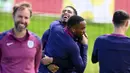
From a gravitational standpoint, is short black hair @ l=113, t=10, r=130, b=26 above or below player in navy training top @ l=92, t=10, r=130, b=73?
above

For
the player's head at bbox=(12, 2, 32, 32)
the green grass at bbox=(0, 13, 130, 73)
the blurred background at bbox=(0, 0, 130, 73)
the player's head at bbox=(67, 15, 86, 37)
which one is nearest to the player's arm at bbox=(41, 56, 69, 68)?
the player's head at bbox=(67, 15, 86, 37)

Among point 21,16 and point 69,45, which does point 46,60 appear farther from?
point 21,16

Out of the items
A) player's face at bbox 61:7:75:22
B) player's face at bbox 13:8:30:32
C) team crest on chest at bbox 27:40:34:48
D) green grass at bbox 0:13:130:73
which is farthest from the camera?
green grass at bbox 0:13:130:73

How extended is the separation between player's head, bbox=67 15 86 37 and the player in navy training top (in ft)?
1.55

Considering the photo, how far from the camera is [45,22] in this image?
1495 centimetres

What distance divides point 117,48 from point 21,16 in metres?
1.17

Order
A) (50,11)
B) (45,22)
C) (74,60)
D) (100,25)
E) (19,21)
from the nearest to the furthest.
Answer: (19,21)
(74,60)
(100,25)
(45,22)
(50,11)

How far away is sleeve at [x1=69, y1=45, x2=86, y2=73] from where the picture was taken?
22.8 feet

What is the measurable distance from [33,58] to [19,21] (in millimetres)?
503

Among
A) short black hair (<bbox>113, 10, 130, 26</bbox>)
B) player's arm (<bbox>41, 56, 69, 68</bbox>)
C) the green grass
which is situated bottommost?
the green grass

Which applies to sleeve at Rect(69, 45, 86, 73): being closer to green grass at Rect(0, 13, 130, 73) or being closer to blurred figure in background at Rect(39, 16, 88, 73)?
blurred figure in background at Rect(39, 16, 88, 73)

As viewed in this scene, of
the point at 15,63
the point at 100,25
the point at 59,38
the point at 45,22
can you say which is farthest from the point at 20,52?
the point at 45,22

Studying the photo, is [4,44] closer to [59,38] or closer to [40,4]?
[59,38]

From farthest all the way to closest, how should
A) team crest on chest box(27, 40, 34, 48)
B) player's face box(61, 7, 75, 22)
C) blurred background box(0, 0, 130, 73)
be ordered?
blurred background box(0, 0, 130, 73) → player's face box(61, 7, 75, 22) → team crest on chest box(27, 40, 34, 48)
